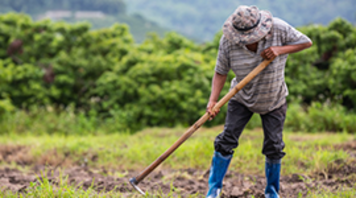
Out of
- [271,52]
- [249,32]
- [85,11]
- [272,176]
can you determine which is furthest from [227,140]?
[85,11]

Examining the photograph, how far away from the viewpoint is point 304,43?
2.93 meters

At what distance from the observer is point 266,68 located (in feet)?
9.84

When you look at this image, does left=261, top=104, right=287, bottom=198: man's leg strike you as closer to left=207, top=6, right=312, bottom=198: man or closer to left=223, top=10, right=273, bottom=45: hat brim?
left=207, top=6, right=312, bottom=198: man

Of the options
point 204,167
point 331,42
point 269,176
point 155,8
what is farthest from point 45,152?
point 155,8

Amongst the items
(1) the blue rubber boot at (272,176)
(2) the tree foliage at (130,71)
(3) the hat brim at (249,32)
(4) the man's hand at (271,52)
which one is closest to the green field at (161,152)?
(1) the blue rubber boot at (272,176)

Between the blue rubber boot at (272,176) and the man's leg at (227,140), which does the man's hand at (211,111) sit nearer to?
the man's leg at (227,140)

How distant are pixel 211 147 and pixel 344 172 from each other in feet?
5.59

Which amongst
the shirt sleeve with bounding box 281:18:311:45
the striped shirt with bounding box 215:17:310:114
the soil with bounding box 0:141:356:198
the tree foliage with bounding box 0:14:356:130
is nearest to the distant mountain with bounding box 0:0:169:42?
the tree foliage with bounding box 0:14:356:130

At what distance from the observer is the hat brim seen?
9.20ft

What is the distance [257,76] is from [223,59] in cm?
33

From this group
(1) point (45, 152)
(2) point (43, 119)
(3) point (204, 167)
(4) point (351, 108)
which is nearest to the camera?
(3) point (204, 167)

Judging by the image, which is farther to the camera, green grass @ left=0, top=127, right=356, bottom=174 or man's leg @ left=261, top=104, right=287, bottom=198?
green grass @ left=0, top=127, right=356, bottom=174

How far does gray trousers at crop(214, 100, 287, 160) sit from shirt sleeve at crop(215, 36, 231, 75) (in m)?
0.32

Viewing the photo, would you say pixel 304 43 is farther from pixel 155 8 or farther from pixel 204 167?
pixel 155 8
